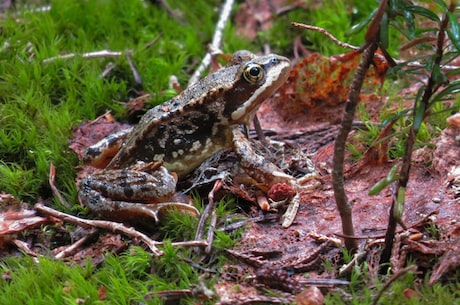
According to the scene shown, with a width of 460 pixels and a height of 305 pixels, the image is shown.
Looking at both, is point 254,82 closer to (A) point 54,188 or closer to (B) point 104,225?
(B) point 104,225

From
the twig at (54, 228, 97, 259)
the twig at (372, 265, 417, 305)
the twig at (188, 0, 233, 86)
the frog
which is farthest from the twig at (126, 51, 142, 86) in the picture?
the twig at (372, 265, 417, 305)

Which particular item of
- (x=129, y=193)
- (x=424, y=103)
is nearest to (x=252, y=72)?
(x=129, y=193)

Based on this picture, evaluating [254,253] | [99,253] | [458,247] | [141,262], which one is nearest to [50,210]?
[99,253]

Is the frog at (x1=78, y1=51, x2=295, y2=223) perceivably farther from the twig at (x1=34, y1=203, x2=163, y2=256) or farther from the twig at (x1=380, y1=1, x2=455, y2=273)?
the twig at (x1=380, y1=1, x2=455, y2=273)

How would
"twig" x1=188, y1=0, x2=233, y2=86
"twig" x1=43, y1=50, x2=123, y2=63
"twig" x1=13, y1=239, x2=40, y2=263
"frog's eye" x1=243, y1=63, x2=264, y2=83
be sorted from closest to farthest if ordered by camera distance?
"twig" x1=13, y1=239, x2=40, y2=263
"frog's eye" x1=243, y1=63, x2=264, y2=83
"twig" x1=43, y1=50, x2=123, y2=63
"twig" x1=188, y1=0, x2=233, y2=86

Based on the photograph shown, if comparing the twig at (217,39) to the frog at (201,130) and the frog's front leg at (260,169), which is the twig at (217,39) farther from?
the frog's front leg at (260,169)

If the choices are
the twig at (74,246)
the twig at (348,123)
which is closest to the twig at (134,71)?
the twig at (74,246)
